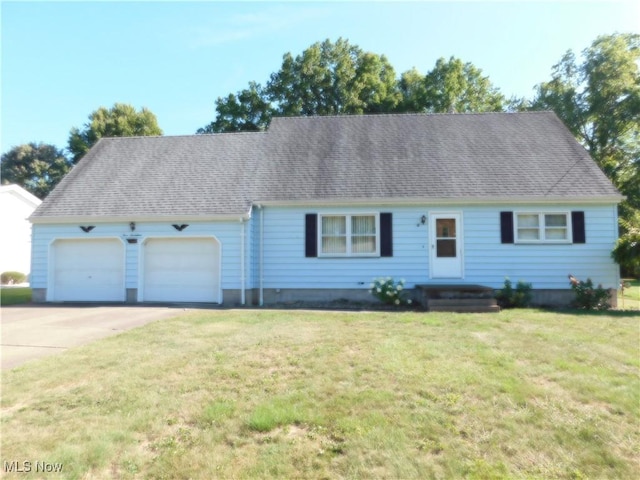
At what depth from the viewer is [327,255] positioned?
11773 millimetres

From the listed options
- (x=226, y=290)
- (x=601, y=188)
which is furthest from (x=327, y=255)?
(x=601, y=188)

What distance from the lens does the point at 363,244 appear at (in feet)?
38.7

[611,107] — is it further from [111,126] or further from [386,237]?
[111,126]

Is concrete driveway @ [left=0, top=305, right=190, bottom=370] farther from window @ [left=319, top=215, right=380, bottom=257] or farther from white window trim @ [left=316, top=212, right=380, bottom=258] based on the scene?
window @ [left=319, top=215, right=380, bottom=257]

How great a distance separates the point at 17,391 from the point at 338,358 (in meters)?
3.61

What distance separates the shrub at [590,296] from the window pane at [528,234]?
60.1 inches

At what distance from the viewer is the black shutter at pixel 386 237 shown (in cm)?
1161

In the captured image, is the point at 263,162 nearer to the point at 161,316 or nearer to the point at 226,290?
the point at 226,290

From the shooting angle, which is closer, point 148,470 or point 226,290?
point 148,470

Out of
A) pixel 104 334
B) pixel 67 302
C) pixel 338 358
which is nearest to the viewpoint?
pixel 338 358

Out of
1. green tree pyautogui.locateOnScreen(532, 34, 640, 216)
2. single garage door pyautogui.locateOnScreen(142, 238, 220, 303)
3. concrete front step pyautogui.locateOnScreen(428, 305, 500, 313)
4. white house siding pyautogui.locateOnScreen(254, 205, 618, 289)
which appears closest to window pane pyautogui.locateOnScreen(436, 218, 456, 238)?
white house siding pyautogui.locateOnScreen(254, 205, 618, 289)

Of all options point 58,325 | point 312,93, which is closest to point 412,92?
point 312,93

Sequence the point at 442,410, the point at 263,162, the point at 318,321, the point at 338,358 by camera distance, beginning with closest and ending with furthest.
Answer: the point at 442,410 → the point at 338,358 → the point at 318,321 → the point at 263,162
